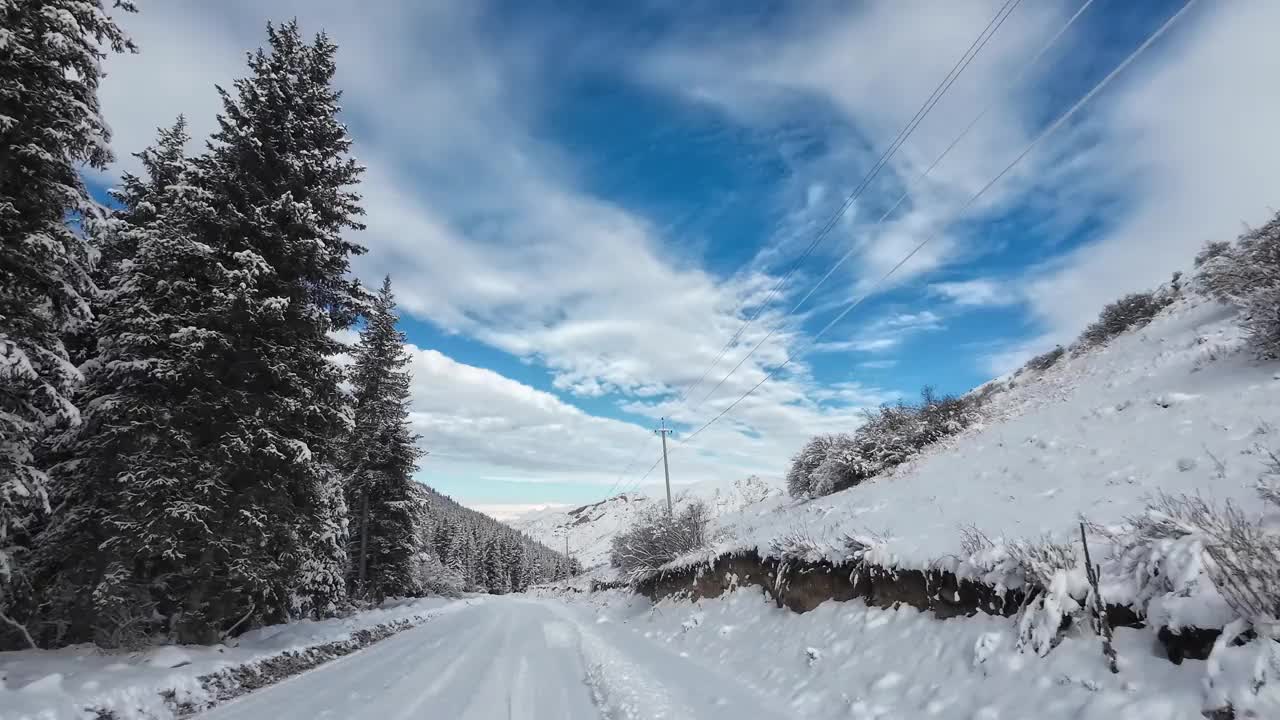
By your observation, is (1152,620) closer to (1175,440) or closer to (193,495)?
(1175,440)

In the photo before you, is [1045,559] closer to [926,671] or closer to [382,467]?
[926,671]

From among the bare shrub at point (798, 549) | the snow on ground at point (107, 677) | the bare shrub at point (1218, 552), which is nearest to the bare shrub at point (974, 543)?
the bare shrub at point (1218, 552)

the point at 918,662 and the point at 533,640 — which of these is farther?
the point at 533,640

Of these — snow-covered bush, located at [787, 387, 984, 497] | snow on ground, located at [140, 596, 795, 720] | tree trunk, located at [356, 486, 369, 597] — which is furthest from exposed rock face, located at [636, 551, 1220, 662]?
tree trunk, located at [356, 486, 369, 597]

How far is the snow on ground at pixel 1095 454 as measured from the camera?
709 centimetres

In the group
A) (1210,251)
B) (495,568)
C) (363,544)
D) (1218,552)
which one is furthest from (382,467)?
(495,568)

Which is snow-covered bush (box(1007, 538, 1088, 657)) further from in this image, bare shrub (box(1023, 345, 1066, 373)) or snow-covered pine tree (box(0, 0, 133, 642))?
bare shrub (box(1023, 345, 1066, 373))

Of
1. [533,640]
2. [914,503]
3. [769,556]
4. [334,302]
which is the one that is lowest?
[533,640]

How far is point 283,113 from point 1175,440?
19390 mm

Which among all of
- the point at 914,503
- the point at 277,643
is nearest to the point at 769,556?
the point at 914,503

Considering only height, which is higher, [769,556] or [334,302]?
[334,302]

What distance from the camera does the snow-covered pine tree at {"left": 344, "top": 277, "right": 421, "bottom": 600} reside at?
27.5 metres

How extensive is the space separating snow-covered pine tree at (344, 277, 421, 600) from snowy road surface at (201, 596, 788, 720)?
14.5 m

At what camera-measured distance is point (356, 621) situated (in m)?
18.6
